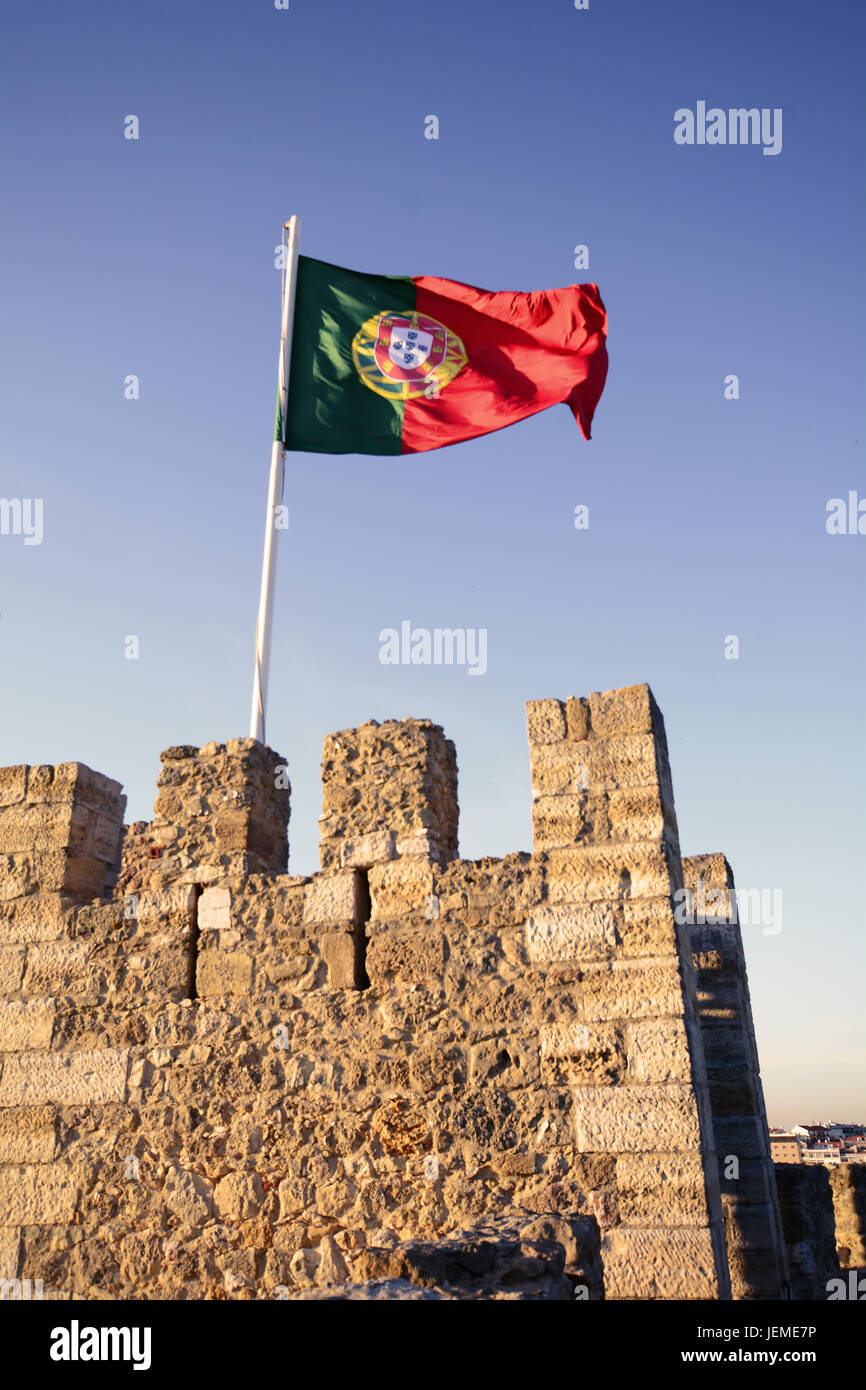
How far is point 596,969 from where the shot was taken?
455cm

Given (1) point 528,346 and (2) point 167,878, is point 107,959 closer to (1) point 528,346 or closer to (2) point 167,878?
(2) point 167,878

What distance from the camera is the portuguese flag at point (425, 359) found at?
268 inches

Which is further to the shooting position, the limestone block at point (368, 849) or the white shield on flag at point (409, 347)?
the white shield on flag at point (409, 347)

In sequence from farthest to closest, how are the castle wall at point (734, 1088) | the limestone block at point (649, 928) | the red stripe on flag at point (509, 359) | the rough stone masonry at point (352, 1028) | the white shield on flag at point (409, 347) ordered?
the white shield on flag at point (409, 347)
the red stripe on flag at point (509, 359)
the castle wall at point (734, 1088)
the limestone block at point (649, 928)
the rough stone masonry at point (352, 1028)

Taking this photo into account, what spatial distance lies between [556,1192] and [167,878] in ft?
7.67

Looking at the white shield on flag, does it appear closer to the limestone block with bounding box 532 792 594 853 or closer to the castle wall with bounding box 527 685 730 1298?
the castle wall with bounding box 527 685 730 1298

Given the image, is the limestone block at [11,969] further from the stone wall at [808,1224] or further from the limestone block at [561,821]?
the stone wall at [808,1224]

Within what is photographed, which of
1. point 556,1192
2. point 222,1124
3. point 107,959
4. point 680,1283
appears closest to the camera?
point 680,1283

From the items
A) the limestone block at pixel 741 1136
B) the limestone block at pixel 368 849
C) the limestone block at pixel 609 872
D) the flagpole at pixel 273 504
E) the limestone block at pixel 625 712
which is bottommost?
the limestone block at pixel 741 1136

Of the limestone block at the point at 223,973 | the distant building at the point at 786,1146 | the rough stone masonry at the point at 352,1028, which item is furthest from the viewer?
the distant building at the point at 786,1146

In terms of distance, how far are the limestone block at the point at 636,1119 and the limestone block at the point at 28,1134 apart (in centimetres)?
246

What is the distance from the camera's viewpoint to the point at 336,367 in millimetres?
7062

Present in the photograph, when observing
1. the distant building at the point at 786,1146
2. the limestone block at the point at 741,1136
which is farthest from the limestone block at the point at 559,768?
the distant building at the point at 786,1146
